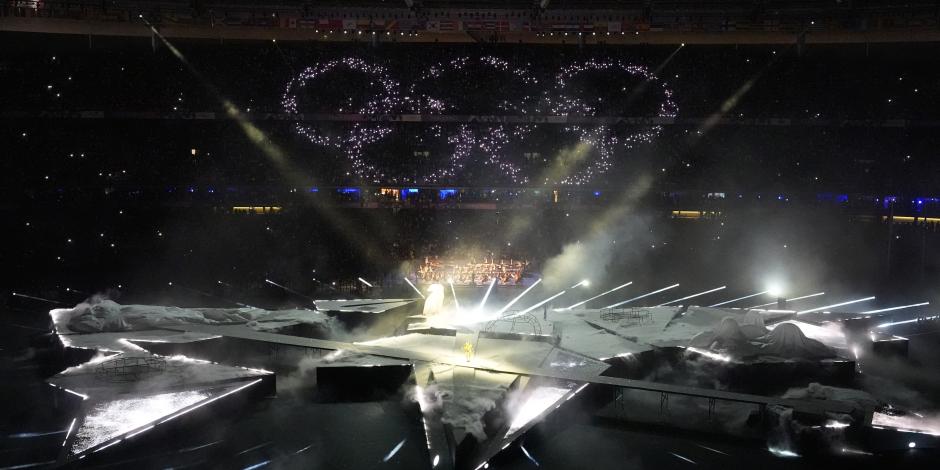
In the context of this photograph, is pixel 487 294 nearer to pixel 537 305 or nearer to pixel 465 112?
pixel 537 305

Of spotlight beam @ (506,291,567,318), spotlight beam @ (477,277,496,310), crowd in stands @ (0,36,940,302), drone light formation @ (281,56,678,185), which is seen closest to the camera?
spotlight beam @ (506,291,567,318)

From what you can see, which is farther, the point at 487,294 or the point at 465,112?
the point at 465,112

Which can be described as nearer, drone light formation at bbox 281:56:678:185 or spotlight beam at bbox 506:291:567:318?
spotlight beam at bbox 506:291:567:318

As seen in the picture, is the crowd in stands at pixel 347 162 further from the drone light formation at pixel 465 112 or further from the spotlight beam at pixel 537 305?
the spotlight beam at pixel 537 305

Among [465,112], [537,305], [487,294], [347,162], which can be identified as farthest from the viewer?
[465,112]

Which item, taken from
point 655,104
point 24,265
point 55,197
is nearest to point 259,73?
point 55,197

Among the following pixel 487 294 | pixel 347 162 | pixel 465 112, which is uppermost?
pixel 465 112

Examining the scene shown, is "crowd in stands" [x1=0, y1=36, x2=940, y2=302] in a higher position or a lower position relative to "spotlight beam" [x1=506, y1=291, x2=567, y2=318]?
higher

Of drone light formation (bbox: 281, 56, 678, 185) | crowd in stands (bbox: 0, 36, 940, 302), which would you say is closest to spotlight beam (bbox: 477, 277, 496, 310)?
crowd in stands (bbox: 0, 36, 940, 302)

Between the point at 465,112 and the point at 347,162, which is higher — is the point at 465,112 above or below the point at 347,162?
above

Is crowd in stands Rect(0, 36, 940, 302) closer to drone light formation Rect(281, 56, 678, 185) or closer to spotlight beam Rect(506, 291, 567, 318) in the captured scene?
drone light formation Rect(281, 56, 678, 185)

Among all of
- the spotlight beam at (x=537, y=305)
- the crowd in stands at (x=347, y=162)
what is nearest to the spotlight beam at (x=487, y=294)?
the spotlight beam at (x=537, y=305)

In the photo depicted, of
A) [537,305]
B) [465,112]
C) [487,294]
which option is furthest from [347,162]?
[537,305]
